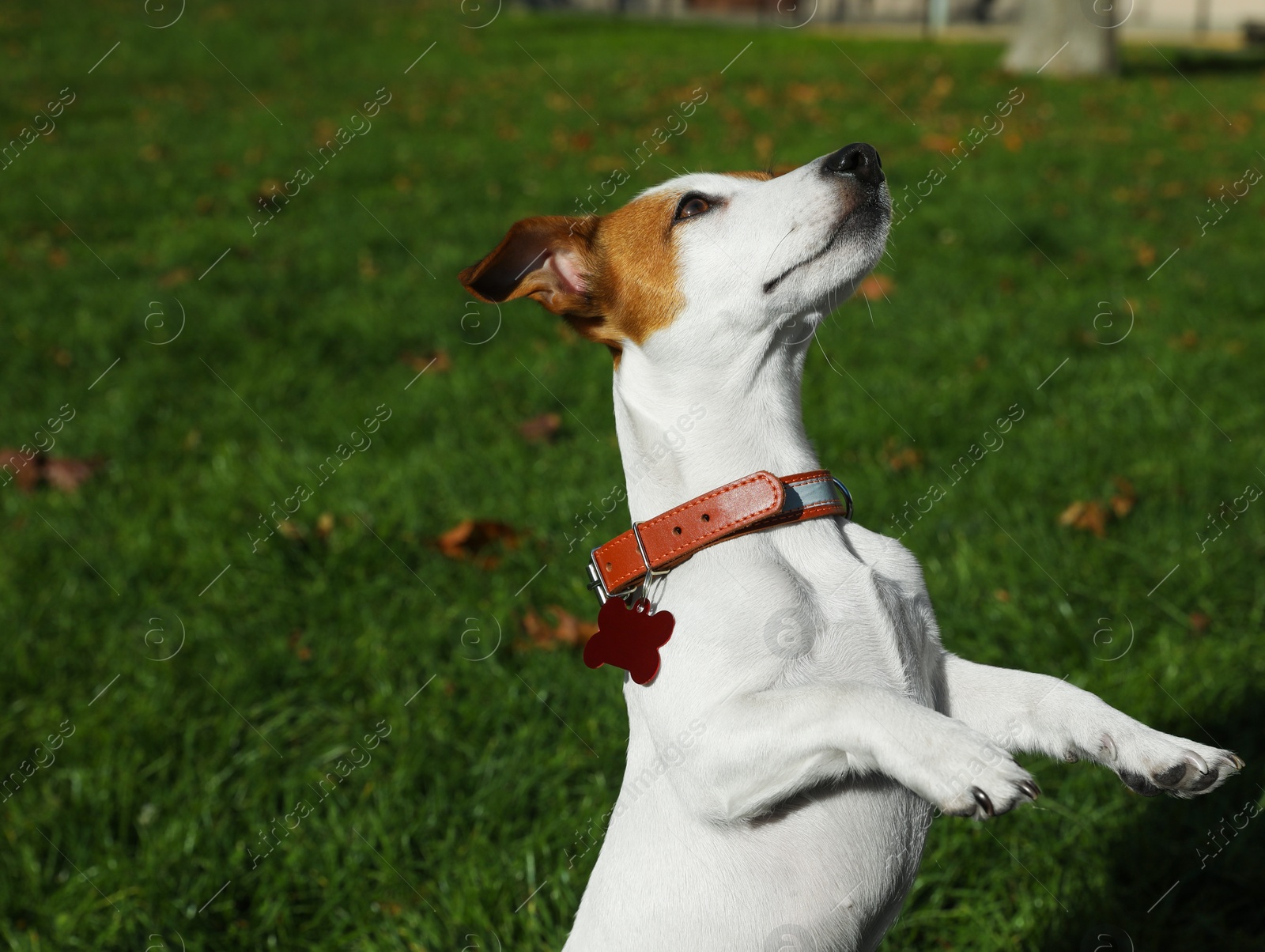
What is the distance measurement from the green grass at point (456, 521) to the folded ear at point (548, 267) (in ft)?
4.61

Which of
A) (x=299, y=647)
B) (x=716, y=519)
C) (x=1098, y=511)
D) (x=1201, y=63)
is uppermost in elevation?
(x=716, y=519)

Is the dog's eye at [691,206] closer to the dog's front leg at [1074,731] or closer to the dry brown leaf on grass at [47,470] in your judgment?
the dog's front leg at [1074,731]

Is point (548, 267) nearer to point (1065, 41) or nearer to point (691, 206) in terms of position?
point (691, 206)

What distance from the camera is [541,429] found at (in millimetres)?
5309

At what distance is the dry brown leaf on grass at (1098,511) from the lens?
13.6ft

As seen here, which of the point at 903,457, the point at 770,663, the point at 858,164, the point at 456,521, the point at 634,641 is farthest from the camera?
the point at 903,457

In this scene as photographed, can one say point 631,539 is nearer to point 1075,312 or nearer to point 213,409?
point 213,409

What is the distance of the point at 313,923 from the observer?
9.65 ft

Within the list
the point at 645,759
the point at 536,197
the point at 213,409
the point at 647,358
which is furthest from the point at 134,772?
the point at 536,197

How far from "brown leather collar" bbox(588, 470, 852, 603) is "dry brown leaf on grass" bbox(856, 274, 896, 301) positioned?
14.2 ft

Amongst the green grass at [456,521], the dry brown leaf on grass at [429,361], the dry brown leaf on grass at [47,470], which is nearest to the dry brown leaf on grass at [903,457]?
the green grass at [456,521]

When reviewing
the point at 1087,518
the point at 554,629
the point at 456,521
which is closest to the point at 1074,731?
the point at 554,629

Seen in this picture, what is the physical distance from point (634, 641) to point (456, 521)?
254cm

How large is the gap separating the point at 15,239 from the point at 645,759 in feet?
25.9
